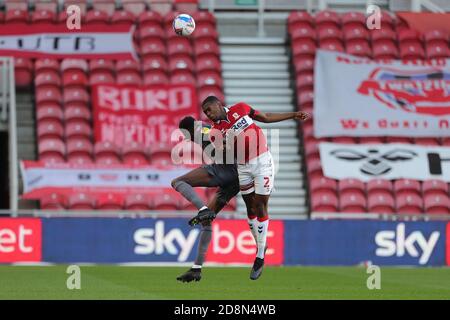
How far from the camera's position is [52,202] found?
20688 mm

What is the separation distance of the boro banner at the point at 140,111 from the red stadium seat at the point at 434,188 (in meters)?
4.86

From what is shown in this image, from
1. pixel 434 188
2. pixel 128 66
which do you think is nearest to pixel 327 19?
pixel 128 66

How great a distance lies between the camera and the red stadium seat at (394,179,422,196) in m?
22.0

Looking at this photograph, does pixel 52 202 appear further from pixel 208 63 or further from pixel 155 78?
pixel 208 63

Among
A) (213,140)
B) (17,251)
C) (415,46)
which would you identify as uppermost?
(415,46)

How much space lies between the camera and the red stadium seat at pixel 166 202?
21141 mm

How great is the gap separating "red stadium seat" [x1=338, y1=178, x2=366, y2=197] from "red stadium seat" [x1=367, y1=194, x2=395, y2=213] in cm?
32

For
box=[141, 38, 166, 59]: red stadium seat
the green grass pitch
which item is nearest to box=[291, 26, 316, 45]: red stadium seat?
box=[141, 38, 166, 59]: red stadium seat

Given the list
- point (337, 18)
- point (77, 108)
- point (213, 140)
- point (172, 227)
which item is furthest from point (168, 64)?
point (213, 140)

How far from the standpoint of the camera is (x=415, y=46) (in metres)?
24.8

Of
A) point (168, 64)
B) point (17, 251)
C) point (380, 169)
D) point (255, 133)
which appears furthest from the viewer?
point (168, 64)

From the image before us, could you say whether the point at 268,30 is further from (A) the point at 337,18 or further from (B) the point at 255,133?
(B) the point at 255,133

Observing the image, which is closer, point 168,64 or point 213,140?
point 213,140

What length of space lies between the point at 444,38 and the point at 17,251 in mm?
11456
